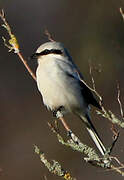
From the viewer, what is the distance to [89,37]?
1180 centimetres

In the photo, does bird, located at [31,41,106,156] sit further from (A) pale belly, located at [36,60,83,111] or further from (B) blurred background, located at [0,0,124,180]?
(B) blurred background, located at [0,0,124,180]

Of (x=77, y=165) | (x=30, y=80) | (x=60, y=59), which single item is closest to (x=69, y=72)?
(x=60, y=59)

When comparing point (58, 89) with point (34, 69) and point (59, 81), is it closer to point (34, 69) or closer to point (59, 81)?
point (59, 81)

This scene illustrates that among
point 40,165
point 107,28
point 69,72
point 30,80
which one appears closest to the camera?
point 69,72

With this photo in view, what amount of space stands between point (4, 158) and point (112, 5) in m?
4.31

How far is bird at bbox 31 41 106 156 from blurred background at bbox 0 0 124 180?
256 cm

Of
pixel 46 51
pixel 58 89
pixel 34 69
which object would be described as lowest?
pixel 58 89

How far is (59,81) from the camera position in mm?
4242

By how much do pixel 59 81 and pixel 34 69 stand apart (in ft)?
16.9

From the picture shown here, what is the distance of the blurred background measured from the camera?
27.1 ft

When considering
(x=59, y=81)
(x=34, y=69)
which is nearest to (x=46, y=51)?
(x=59, y=81)

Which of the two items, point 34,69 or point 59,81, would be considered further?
point 34,69

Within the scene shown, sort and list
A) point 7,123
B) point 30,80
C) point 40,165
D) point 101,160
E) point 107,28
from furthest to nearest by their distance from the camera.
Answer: point 107,28 → point 30,80 → point 7,123 → point 40,165 → point 101,160

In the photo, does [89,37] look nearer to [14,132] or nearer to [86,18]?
[86,18]
